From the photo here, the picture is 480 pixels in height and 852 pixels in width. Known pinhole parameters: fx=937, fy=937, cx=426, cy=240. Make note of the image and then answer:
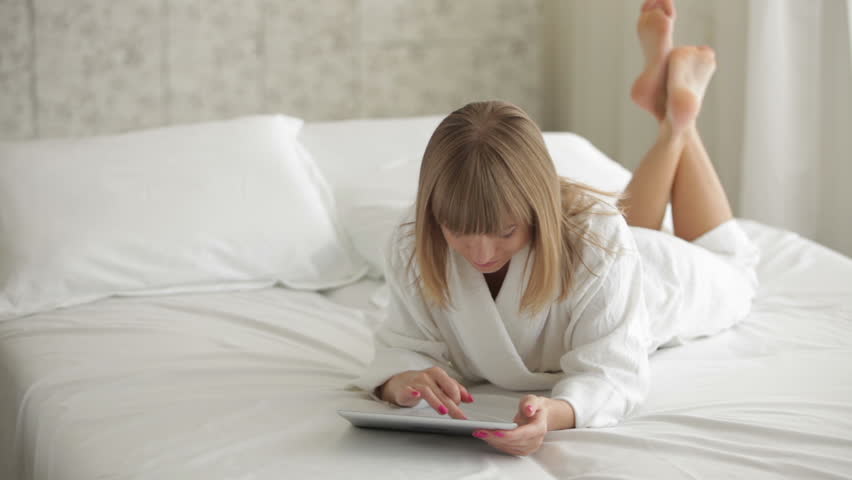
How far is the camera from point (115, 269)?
183 centimetres

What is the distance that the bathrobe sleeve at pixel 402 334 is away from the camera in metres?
1.26

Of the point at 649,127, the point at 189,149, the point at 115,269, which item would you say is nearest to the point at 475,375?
the point at 115,269

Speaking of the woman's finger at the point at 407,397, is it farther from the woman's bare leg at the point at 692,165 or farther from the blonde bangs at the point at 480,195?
the woman's bare leg at the point at 692,165

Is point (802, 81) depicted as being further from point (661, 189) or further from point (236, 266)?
point (236, 266)

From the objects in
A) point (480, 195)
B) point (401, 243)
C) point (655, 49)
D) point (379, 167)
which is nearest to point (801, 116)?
point (655, 49)

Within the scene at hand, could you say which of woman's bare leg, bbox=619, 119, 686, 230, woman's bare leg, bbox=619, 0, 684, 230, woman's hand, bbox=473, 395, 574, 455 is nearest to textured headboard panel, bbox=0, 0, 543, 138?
woman's bare leg, bbox=619, 0, 684, 230

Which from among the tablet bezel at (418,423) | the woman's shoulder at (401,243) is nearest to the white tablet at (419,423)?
the tablet bezel at (418,423)

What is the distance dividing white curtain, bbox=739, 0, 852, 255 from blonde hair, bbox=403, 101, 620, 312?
1.42 m

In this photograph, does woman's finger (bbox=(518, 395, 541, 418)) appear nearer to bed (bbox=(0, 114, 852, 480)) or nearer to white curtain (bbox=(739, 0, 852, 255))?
bed (bbox=(0, 114, 852, 480))

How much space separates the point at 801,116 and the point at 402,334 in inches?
60.6

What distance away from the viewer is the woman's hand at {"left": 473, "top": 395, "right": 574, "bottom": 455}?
1.03m

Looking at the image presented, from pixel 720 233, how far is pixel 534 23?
4.71 ft

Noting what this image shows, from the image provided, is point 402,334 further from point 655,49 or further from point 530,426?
point 655,49

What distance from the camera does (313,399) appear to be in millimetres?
1282
